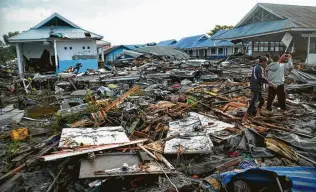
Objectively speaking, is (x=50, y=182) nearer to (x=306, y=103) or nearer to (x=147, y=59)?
(x=306, y=103)

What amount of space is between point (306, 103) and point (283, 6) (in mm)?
18428

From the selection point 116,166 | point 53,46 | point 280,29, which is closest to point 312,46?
point 280,29

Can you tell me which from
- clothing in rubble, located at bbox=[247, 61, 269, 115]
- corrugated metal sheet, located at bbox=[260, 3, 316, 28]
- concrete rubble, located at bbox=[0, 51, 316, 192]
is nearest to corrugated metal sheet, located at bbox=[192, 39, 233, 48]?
corrugated metal sheet, located at bbox=[260, 3, 316, 28]

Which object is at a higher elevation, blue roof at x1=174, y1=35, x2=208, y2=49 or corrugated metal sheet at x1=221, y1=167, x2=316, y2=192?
blue roof at x1=174, y1=35, x2=208, y2=49

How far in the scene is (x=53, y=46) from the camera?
73.5 feet

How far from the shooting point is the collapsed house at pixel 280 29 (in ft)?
60.6

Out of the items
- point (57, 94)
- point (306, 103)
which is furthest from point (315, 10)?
point (57, 94)

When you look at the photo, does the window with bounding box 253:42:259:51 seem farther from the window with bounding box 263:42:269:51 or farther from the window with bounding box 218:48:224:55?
the window with bounding box 218:48:224:55

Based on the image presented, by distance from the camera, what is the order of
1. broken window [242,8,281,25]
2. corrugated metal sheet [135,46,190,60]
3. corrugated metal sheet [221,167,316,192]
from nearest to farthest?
corrugated metal sheet [221,167,316,192] → broken window [242,8,281,25] → corrugated metal sheet [135,46,190,60]

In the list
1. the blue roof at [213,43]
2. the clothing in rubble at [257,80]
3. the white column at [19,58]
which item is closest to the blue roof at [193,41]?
the blue roof at [213,43]

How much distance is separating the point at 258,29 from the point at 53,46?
18.1 m

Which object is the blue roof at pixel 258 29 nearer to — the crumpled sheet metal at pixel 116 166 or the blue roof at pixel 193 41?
the blue roof at pixel 193 41

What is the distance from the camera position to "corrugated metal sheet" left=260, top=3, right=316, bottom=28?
18736mm

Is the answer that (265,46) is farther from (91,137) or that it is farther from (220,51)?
(91,137)
